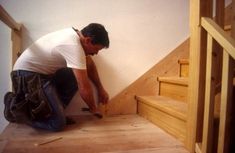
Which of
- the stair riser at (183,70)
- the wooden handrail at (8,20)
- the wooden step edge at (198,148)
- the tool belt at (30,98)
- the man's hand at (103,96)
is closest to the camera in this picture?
the wooden step edge at (198,148)

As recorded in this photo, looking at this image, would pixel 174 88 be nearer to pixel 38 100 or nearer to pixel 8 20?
pixel 38 100

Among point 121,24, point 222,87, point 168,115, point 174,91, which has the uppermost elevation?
point 121,24

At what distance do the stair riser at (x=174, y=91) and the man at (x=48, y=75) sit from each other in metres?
0.62

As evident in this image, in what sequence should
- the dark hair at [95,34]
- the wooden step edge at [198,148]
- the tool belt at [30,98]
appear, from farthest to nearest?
the dark hair at [95,34] < the tool belt at [30,98] < the wooden step edge at [198,148]

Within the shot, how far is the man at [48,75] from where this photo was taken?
5.03ft

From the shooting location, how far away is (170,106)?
59.9 inches

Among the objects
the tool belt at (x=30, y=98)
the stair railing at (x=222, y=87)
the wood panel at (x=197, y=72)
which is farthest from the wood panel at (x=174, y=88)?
the tool belt at (x=30, y=98)

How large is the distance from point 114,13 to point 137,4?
0.23 metres

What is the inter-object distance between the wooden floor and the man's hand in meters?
0.24

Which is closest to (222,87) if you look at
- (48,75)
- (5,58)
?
(48,75)

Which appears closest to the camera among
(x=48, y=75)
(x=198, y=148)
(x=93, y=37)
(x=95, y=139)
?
(x=198, y=148)

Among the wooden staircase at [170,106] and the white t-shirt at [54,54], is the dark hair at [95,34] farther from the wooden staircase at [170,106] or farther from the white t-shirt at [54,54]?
the wooden staircase at [170,106]

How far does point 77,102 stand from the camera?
6.52ft

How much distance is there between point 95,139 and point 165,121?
477mm
